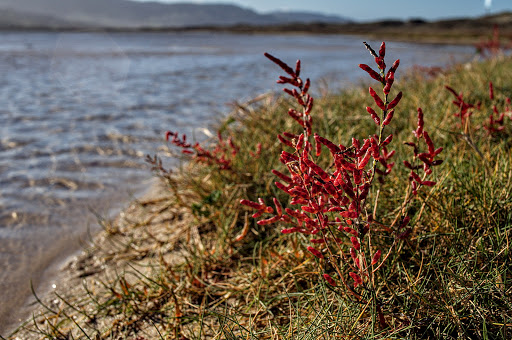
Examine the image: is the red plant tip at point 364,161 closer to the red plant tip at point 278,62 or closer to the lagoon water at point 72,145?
the red plant tip at point 278,62

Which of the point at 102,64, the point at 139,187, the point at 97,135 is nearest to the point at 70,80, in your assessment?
the point at 102,64

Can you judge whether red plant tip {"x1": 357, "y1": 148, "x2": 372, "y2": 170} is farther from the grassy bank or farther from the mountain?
the mountain

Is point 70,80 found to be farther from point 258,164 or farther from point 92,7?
point 92,7

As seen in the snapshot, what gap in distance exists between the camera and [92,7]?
136 m

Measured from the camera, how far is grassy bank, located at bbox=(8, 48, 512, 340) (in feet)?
4.61

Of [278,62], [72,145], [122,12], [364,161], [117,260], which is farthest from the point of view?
[122,12]

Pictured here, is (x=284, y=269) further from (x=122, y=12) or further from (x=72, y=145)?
(x=122, y=12)

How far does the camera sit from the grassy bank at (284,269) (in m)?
1.41

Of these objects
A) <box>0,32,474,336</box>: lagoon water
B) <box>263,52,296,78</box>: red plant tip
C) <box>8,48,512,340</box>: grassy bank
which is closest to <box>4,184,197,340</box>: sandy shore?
<box>8,48,512,340</box>: grassy bank

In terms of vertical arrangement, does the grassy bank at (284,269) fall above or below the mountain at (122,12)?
below

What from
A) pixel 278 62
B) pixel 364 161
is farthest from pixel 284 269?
pixel 278 62

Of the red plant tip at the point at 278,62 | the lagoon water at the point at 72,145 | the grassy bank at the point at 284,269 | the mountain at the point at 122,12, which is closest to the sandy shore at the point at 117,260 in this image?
the grassy bank at the point at 284,269

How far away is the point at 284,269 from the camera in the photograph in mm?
1860

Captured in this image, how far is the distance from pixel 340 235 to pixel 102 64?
12.8m
